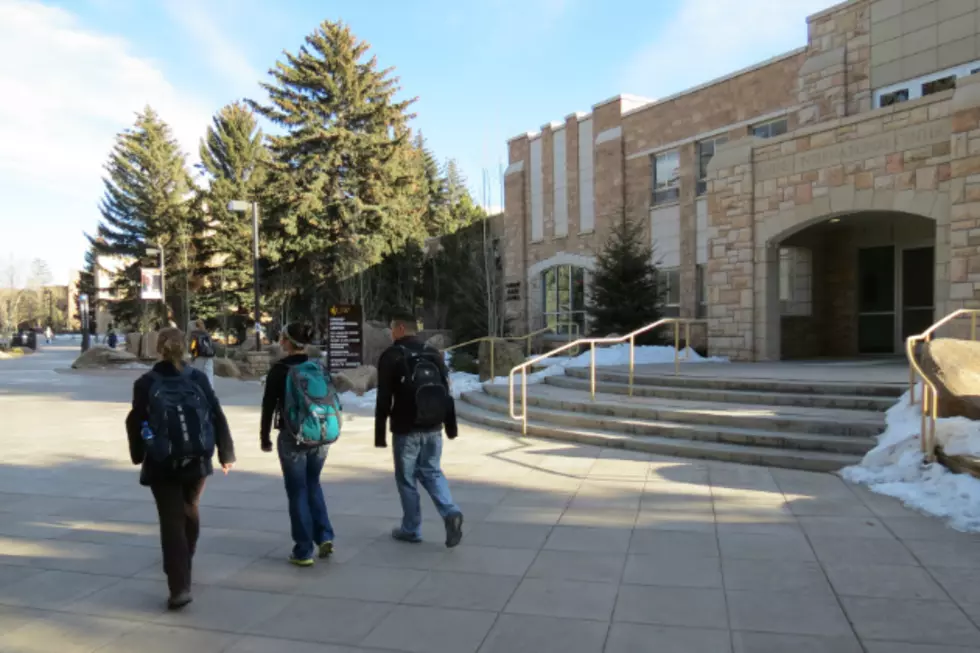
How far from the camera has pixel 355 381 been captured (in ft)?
48.3

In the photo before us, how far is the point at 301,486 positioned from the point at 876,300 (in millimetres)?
14237

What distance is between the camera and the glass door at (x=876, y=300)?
48.3ft

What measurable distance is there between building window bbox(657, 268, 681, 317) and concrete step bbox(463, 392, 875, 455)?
1069 cm

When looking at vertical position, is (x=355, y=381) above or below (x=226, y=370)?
above

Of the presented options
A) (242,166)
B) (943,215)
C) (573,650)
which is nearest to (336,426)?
(573,650)

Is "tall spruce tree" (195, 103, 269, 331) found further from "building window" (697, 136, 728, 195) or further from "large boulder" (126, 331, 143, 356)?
"building window" (697, 136, 728, 195)

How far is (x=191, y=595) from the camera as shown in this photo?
4082mm

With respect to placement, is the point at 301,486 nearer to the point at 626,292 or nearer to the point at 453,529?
the point at 453,529

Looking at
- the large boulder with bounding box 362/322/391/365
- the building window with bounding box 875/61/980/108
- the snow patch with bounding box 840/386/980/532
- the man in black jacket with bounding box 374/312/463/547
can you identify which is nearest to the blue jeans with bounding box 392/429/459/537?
the man in black jacket with bounding box 374/312/463/547

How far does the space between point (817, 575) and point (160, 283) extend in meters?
31.6

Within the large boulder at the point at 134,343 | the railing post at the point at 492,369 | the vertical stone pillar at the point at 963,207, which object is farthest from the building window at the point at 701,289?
the large boulder at the point at 134,343

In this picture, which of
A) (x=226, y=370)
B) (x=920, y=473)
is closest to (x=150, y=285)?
(x=226, y=370)

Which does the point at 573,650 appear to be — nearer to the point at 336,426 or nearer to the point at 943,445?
the point at 336,426

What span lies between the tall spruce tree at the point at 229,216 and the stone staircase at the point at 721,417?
94.5 feet
